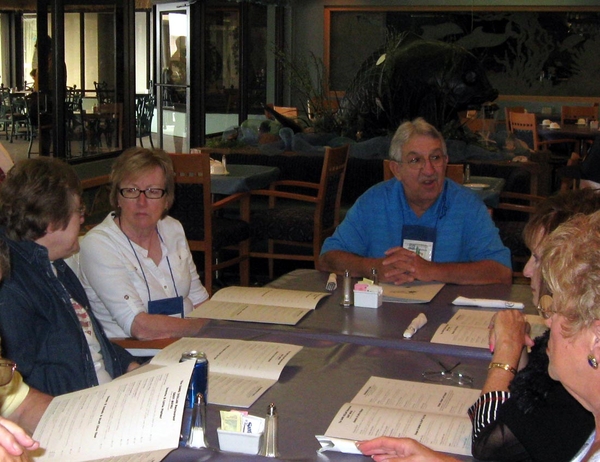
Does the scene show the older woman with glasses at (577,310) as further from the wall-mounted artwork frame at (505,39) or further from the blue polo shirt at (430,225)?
the wall-mounted artwork frame at (505,39)

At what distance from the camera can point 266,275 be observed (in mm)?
6531

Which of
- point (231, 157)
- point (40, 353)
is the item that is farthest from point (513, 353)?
point (231, 157)

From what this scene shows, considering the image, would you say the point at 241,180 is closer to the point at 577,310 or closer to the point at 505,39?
the point at 577,310

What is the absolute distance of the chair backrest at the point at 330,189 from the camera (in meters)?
5.86

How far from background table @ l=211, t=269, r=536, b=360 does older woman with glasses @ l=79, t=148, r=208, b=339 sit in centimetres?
34

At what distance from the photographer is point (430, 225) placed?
3260mm

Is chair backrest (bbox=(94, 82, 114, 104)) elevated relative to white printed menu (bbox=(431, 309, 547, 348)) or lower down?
elevated

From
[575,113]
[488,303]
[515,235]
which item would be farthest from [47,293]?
[575,113]

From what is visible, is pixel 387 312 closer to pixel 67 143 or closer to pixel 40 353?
pixel 40 353

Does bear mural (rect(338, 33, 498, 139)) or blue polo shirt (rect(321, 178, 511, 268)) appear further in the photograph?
bear mural (rect(338, 33, 498, 139))

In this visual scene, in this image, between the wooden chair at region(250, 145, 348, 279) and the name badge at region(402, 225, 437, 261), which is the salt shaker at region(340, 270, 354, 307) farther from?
the wooden chair at region(250, 145, 348, 279)

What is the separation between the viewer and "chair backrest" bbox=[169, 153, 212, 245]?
17.1ft

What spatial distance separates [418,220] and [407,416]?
1.66 metres

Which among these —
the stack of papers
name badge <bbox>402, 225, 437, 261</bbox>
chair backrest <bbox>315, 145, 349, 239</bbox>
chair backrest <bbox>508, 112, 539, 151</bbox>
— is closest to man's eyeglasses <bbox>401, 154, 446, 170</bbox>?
name badge <bbox>402, 225, 437, 261</bbox>
